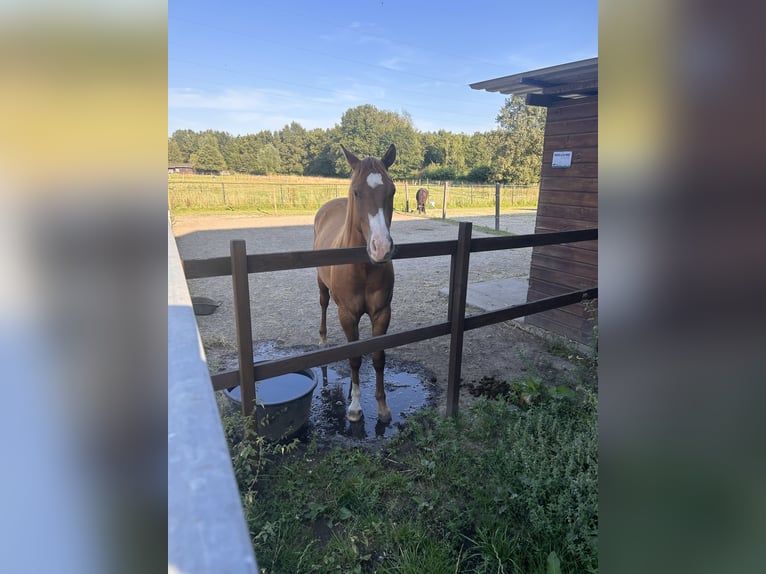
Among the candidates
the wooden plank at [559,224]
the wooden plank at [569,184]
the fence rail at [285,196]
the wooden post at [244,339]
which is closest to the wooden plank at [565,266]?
the wooden plank at [559,224]

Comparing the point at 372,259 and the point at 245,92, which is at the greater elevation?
the point at 245,92

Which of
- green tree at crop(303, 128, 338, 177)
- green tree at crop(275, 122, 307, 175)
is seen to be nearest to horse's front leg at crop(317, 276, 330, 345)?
green tree at crop(303, 128, 338, 177)

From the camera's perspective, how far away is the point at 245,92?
121 feet

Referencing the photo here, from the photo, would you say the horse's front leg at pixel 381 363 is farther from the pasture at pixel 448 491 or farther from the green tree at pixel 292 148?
the green tree at pixel 292 148

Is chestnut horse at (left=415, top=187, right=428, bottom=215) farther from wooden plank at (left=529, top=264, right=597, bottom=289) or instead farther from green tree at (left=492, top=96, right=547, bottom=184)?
green tree at (left=492, top=96, right=547, bottom=184)

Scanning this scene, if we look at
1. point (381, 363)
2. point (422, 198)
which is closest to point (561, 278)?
point (381, 363)

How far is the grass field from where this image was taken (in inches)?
662

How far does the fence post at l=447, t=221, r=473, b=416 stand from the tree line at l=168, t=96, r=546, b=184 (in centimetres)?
2742

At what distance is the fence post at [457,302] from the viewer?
2.87 m
